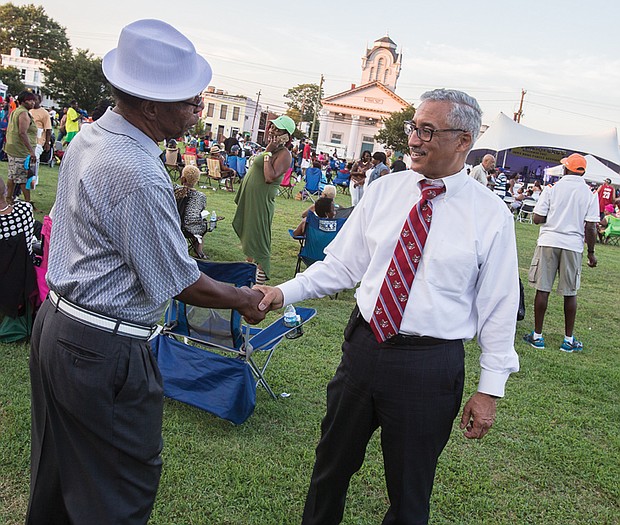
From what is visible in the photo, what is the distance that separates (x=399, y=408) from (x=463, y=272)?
578 millimetres

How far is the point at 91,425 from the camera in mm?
Answer: 1875

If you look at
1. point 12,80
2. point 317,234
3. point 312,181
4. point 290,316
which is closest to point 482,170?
point 317,234

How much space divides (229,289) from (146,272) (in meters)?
0.44

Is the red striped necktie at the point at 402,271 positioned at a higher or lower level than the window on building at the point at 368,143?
lower

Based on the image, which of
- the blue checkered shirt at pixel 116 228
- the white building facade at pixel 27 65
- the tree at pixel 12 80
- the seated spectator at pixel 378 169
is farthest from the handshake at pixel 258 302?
the white building facade at pixel 27 65

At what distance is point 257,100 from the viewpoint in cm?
9469

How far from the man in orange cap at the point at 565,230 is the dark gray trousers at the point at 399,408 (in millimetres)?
4359

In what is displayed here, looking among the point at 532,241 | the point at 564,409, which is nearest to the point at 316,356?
the point at 564,409

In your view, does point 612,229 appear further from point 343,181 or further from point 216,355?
point 216,355

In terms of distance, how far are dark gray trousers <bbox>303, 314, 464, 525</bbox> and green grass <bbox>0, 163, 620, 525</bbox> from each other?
89 cm

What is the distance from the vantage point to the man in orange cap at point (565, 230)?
5953 mm

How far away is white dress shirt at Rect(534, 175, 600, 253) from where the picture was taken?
233 inches

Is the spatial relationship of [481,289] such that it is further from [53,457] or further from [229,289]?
[53,457]

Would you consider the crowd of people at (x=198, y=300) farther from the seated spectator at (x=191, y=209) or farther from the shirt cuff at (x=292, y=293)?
the seated spectator at (x=191, y=209)
